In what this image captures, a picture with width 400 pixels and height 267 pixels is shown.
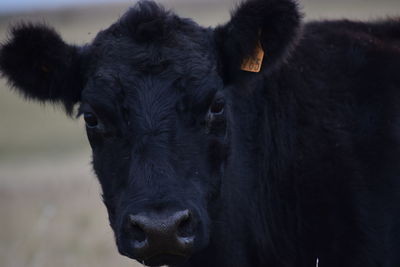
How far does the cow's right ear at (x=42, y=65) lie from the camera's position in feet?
19.4

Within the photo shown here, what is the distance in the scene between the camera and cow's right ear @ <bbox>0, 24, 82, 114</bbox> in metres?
5.91

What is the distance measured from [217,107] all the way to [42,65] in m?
1.55

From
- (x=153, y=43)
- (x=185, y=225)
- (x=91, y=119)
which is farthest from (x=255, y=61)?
(x=185, y=225)

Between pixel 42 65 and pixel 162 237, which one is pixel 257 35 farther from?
pixel 162 237

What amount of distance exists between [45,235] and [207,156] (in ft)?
26.9

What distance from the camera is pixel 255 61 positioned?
5.95m

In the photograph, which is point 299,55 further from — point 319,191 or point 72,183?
point 72,183

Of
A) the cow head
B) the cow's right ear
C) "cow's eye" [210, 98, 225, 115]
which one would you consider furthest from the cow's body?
the cow's right ear

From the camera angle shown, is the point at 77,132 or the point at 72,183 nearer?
the point at 72,183

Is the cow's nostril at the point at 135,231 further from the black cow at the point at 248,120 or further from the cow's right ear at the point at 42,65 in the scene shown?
the cow's right ear at the point at 42,65

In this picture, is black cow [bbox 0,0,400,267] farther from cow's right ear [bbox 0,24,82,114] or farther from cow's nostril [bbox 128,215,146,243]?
cow's nostril [bbox 128,215,146,243]

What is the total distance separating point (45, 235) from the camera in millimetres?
13016

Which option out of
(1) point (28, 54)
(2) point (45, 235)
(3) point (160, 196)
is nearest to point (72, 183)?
(2) point (45, 235)

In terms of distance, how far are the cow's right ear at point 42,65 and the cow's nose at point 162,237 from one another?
5.54 ft
